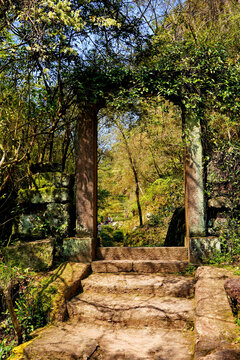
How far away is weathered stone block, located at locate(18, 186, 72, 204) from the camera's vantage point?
193 inches

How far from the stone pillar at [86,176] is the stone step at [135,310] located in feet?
4.44

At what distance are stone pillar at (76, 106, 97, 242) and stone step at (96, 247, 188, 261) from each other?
0.35 m

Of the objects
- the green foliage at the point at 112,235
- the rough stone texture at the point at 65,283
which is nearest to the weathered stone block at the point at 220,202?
the rough stone texture at the point at 65,283

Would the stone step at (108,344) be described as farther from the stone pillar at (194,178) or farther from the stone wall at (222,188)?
the stone wall at (222,188)

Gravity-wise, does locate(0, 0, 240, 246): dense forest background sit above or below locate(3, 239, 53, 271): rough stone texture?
above

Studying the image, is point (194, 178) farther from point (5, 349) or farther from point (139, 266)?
point (5, 349)

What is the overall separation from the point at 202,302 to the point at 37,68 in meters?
4.51

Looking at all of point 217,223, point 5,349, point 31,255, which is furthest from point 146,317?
point 31,255

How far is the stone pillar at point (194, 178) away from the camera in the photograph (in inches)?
181

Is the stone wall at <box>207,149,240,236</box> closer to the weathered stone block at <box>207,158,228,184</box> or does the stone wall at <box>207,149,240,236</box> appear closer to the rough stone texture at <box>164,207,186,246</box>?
the weathered stone block at <box>207,158,228,184</box>

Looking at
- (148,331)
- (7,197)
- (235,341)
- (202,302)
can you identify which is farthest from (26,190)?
(235,341)

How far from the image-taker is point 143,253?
4.91m

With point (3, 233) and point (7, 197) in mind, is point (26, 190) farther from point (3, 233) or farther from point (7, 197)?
point (3, 233)

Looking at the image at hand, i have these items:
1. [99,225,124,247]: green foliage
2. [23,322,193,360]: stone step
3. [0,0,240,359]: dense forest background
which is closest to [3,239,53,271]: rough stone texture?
[0,0,240,359]: dense forest background
